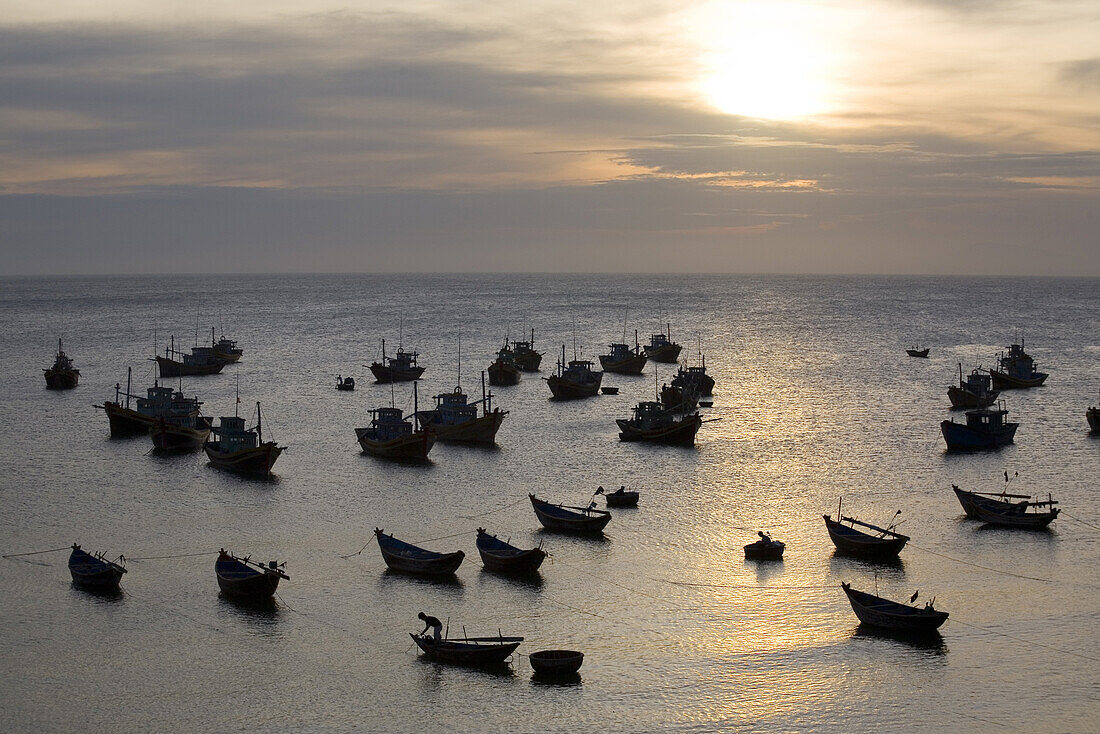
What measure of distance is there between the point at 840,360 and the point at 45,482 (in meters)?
120

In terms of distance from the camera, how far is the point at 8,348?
18325cm

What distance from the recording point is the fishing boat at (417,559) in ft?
164

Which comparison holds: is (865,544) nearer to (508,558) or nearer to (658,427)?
(508,558)

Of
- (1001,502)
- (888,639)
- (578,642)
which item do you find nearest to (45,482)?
(578,642)

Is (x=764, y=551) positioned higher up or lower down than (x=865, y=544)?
lower down

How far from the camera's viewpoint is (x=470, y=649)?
4028 cm

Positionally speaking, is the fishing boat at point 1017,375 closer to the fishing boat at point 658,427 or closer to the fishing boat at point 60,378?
the fishing boat at point 658,427

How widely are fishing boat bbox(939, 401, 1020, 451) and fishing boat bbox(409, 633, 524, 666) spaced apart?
2074 inches

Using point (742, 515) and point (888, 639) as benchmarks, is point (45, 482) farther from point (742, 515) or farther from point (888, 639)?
point (888, 639)

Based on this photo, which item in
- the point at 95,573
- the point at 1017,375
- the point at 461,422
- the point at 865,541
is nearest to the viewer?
the point at 95,573

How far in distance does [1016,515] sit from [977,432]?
81.7 feet

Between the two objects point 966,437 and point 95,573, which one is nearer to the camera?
point 95,573

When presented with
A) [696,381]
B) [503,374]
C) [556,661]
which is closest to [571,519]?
[556,661]

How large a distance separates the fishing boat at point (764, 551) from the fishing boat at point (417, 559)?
1434cm
